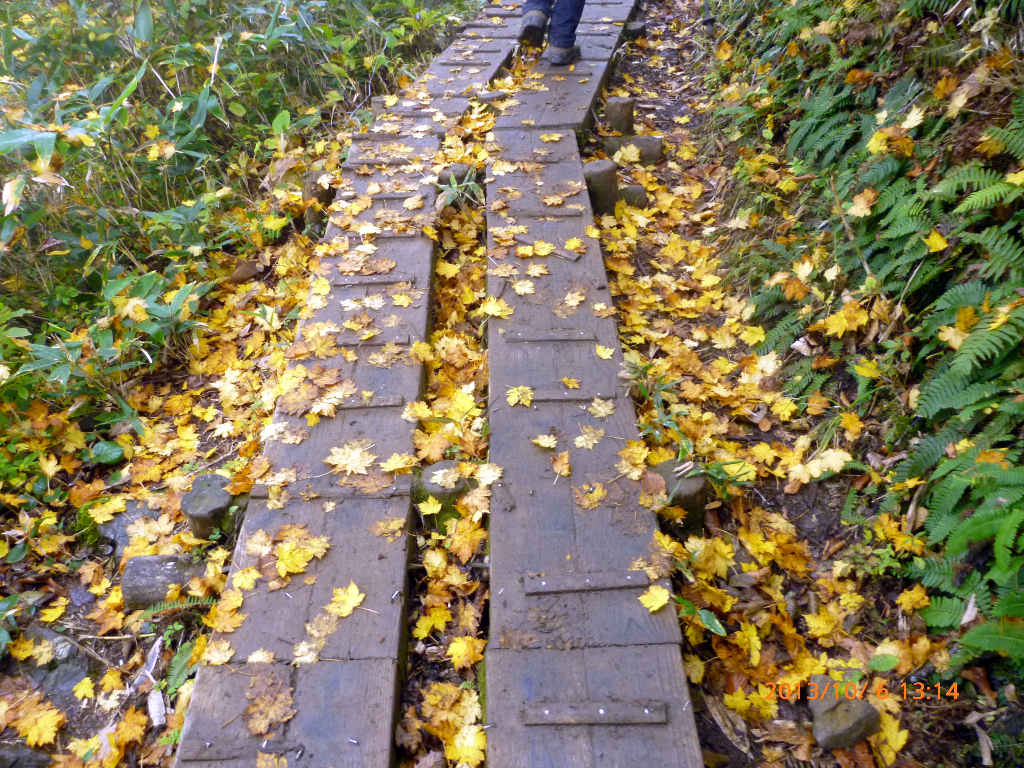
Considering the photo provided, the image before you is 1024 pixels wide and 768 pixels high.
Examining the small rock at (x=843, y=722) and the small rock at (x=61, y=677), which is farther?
the small rock at (x=61, y=677)

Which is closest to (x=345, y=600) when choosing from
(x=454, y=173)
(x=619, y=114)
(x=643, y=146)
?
(x=454, y=173)

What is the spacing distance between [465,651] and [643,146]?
4102mm

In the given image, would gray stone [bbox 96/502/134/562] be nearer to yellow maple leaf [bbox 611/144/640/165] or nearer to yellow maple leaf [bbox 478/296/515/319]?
yellow maple leaf [bbox 478/296/515/319]

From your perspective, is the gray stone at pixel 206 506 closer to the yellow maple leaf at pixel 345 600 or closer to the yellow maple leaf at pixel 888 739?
the yellow maple leaf at pixel 345 600

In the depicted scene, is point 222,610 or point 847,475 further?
point 847,475

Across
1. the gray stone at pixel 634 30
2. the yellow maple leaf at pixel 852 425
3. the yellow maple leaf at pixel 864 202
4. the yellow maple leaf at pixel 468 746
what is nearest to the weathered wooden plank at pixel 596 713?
the yellow maple leaf at pixel 468 746

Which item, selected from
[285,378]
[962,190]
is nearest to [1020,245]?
[962,190]

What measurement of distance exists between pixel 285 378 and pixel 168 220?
182cm

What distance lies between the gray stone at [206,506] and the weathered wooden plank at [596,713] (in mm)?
1535

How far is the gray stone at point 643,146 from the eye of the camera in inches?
192

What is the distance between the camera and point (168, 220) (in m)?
3.96

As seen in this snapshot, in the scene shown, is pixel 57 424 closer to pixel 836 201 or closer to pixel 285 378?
pixel 285 378

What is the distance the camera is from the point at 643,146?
4.88 meters

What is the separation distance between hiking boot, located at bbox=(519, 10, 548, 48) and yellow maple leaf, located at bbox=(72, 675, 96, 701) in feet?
18.9
